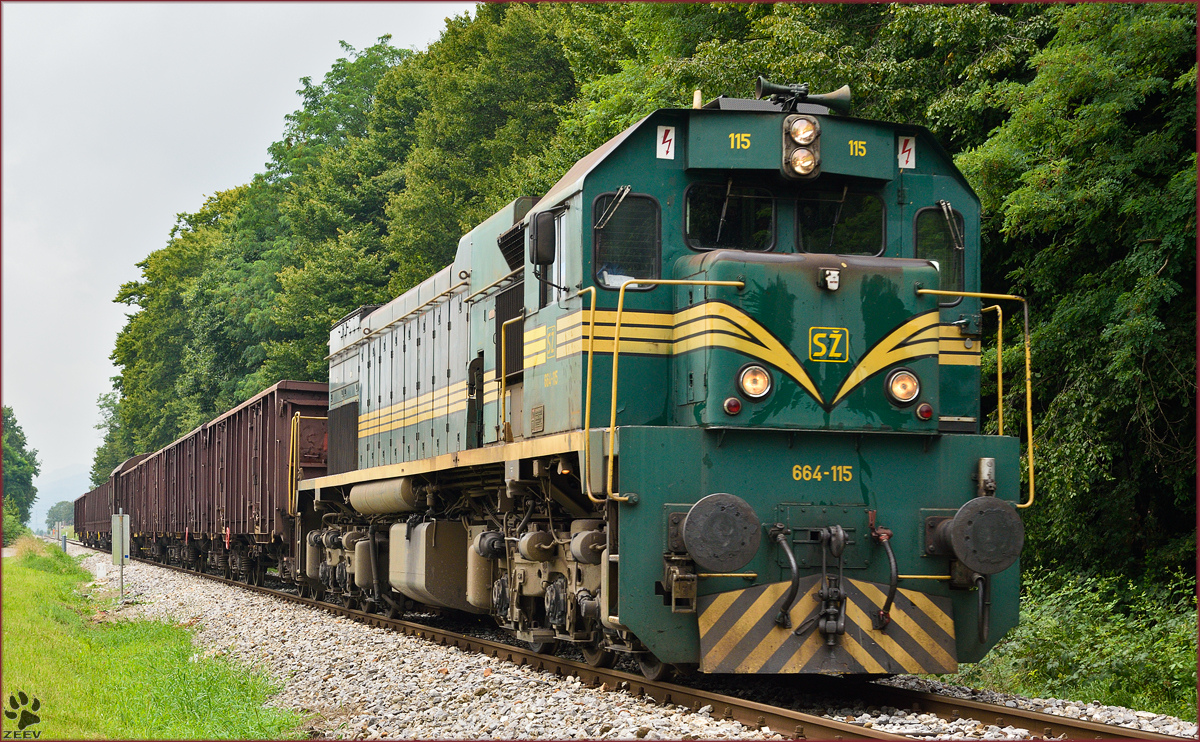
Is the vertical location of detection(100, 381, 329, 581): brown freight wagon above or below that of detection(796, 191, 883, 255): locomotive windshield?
below

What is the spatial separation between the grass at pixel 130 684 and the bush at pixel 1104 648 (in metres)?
5.67

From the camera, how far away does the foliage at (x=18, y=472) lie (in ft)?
302

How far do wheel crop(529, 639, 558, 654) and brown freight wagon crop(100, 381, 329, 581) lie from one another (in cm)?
841

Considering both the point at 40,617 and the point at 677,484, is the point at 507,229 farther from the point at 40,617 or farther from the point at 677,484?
the point at 40,617

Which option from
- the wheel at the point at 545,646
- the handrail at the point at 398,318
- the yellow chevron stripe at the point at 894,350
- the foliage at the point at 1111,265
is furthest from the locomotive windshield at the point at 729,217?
the handrail at the point at 398,318

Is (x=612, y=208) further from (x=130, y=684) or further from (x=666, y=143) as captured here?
(x=130, y=684)

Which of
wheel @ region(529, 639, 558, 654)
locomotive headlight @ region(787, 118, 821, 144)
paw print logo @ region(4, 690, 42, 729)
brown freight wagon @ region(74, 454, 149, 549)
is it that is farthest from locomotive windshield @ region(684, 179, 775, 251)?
brown freight wagon @ region(74, 454, 149, 549)

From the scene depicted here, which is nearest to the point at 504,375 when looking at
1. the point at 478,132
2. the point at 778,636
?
the point at 778,636

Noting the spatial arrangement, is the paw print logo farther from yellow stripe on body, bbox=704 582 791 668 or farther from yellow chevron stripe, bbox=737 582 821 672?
yellow chevron stripe, bbox=737 582 821 672

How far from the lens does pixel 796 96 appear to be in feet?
25.3

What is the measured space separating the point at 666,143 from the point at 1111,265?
5.53 metres

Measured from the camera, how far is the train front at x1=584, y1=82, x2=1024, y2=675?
22.4 ft

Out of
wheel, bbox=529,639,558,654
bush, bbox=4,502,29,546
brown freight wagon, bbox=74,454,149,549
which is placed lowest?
bush, bbox=4,502,29,546

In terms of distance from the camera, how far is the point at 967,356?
25.9 feet
